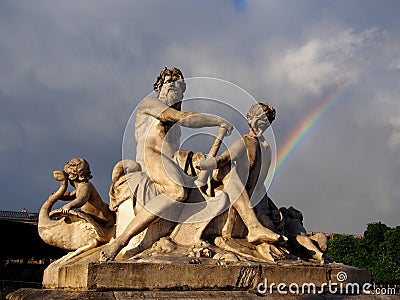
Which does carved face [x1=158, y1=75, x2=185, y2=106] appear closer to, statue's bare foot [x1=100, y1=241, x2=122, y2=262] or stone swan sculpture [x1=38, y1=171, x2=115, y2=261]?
stone swan sculpture [x1=38, y1=171, x2=115, y2=261]

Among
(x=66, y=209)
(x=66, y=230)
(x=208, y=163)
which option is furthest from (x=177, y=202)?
(x=66, y=230)

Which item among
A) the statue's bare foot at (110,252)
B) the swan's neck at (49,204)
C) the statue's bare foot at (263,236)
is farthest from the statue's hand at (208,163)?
the swan's neck at (49,204)

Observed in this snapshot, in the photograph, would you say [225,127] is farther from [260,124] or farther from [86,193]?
[86,193]

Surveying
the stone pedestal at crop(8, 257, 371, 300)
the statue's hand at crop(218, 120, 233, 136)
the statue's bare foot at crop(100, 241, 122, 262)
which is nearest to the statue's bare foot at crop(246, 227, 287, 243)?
the stone pedestal at crop(8, 257, 371, 300)

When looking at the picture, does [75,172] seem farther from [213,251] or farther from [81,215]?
[213,251]

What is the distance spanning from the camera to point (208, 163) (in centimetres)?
888

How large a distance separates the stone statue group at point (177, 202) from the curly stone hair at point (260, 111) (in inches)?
0.7

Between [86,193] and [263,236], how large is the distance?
125 inches

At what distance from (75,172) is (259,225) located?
338cm

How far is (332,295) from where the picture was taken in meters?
8.20

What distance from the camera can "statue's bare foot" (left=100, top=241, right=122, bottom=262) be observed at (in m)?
7.61

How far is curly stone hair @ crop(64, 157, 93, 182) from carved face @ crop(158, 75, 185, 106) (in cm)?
190

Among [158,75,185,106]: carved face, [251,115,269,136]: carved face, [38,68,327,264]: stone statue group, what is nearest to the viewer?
[38,68,327,264]: stone statue group

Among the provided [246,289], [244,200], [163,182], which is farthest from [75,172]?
[246,289]
